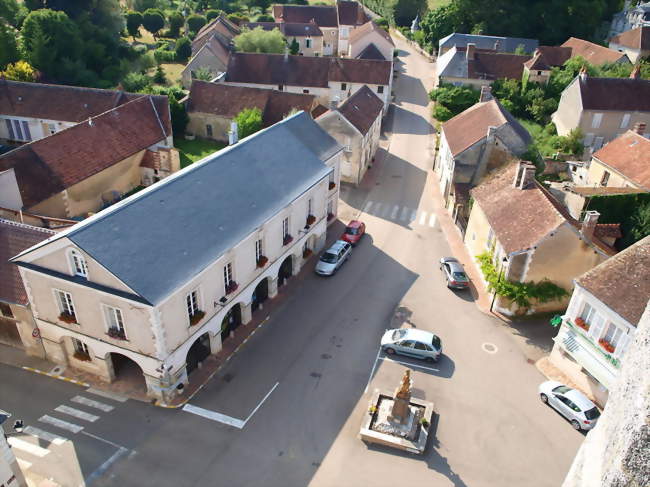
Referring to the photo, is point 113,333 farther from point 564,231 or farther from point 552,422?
point 564,231

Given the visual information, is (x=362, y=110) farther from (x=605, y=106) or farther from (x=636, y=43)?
(x=636, y=43)

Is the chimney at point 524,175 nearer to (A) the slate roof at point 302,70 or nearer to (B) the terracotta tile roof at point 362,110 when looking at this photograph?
(B) the terracotta tile roof at point 362,110

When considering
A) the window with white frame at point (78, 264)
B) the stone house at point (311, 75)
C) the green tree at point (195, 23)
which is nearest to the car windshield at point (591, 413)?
the window with white frame at point (78, 264)

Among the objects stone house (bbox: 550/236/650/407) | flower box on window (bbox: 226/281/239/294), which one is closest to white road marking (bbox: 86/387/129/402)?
flower box on window (bbox: 226/281/239/294)

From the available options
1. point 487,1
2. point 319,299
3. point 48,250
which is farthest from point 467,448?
point 487,1

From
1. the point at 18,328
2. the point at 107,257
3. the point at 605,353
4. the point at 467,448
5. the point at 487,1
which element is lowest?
the point at 467,448

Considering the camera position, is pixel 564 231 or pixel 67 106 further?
pixel 67 106
